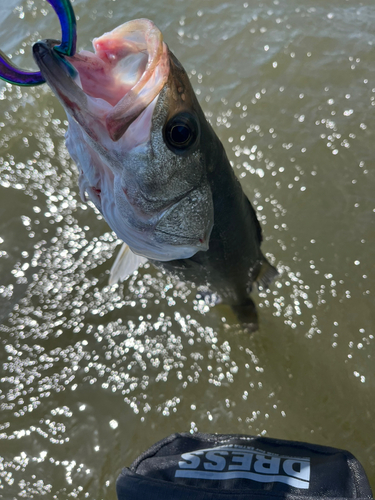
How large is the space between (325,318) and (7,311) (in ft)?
7.61

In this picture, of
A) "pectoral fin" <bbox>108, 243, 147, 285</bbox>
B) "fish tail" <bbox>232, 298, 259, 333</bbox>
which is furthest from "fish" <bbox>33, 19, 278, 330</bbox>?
"fish tail" <bbox>232, 298, 259, 333</bbox>

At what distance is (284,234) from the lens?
10.4 feet

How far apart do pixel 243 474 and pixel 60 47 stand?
1666 mm

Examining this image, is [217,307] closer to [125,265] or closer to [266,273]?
[266,273]

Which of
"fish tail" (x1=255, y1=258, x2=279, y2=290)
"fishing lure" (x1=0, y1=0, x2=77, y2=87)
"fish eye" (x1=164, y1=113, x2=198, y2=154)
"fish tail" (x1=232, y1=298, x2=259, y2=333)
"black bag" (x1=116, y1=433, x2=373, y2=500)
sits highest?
"fishing lure" (x1=0, y1=0, x2=77, y2=87)

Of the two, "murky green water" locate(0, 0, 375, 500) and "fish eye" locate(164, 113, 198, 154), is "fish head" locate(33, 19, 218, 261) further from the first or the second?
"murky green water" locate(0, 0, 375, 500)

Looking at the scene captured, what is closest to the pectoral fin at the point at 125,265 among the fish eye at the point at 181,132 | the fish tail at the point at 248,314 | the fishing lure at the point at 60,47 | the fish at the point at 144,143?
the fish at the point at 144,143

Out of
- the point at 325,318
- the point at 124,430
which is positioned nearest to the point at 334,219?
the point at 325,318

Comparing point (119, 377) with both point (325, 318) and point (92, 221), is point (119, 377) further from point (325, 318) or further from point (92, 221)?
point (325, 318)

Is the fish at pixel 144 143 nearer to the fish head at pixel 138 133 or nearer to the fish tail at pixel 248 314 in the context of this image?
the fish head at pixel 138 133

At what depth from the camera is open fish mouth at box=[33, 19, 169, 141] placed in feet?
3.86

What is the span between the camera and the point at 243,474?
1586 millimetres

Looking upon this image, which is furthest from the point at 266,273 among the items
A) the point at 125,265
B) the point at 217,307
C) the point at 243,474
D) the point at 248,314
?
the point at 243,474

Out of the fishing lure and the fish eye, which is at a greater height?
the fishing lure
